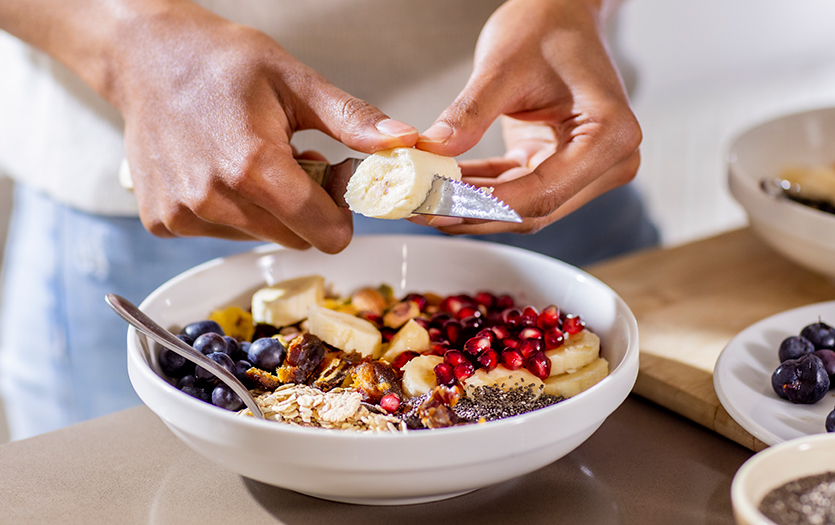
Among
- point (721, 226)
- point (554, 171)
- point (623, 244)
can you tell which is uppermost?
point (554, 171)

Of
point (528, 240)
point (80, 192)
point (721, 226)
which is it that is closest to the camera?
point (80, 192)

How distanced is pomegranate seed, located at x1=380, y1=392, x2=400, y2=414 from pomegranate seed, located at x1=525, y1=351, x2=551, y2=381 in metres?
0.17

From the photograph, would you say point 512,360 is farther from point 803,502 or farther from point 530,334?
point 803,502

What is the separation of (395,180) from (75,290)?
3.06 ft

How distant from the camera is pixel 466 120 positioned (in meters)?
0.86

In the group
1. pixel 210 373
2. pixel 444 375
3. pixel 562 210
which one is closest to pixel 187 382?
pixel 210 373

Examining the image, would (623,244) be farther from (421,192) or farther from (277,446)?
(277,446)

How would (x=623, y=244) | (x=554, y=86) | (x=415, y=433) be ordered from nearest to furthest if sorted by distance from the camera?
(x=415, y=433) < (x=554, y=86) < (x=623, y=244)

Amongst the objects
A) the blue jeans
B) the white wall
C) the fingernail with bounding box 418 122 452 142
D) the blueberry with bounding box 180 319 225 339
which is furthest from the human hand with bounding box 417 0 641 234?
the white wall

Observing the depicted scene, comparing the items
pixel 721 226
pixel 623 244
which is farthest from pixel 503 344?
pixel 721 226

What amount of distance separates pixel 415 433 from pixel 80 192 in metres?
1.05

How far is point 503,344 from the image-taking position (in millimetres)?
874

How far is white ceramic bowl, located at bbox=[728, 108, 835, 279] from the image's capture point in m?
1.09

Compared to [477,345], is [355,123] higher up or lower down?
higher up
